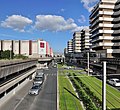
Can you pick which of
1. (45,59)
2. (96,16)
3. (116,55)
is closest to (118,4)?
(96,16)

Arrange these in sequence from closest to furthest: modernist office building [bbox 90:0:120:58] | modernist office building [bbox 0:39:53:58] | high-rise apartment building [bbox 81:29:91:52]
→ modernist office building [bbox 90:0:120:58]
modernist office building [bbox 0:39:53:58]
high-rise apartment building [bbox 81:29:91:52]

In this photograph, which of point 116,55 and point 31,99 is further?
point 116,55

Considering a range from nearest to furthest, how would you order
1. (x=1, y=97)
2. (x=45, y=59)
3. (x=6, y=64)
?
(x=6, y=64) < (x=1, y=97) < (x=45, y=59)

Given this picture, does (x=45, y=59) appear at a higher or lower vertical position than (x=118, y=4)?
lower

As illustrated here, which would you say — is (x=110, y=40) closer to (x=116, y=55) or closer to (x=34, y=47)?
(x=116, y=55)

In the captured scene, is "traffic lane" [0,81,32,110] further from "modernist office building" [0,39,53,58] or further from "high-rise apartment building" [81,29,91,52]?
"high-rise apartment building" [81,29,91,52]

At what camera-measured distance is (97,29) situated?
2857 inches

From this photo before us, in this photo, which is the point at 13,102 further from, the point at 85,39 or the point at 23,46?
the point at 85,39

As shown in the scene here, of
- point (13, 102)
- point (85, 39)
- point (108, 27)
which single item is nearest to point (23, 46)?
point (108, 27)

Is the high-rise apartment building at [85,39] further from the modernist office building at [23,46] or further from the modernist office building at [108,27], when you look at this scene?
the modernist office building at [108,27]

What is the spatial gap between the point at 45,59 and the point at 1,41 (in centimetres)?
2042

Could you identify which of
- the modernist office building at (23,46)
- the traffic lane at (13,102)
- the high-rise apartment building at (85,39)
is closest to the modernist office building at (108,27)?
the modernist office building at (23,46)

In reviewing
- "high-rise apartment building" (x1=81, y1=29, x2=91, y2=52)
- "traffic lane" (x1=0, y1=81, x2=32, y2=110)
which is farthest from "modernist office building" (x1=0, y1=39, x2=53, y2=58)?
"traffic lane" (x1=0, y1=81, x2=32, y2=110)

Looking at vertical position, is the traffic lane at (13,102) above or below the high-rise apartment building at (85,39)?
below
